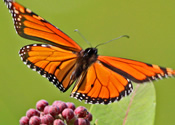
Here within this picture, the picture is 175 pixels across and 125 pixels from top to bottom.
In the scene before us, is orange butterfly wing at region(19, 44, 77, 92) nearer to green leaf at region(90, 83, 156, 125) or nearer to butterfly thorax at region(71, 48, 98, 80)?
butterfly thorax at region(71, 48, 98, 80)

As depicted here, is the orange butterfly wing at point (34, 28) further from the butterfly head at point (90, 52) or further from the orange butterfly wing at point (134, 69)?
the orange butterfly wing at point (134, 69)

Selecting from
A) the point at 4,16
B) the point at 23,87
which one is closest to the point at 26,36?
the point at 23,87

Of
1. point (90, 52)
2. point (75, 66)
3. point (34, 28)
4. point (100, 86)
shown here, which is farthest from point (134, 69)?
point (34, 28)

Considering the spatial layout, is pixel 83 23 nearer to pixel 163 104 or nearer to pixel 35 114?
pixel 163 104

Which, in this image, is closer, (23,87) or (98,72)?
(98,72)

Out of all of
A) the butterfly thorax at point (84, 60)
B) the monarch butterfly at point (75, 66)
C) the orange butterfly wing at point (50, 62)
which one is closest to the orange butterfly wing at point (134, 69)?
the monarch butterfly at point (75, 66)

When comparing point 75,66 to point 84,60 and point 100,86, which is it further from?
point 100,86
